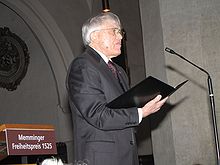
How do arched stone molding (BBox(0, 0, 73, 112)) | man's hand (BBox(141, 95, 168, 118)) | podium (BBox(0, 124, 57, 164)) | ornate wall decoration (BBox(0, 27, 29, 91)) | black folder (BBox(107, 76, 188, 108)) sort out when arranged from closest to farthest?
podium (BBox(0, 124, 57, 164)) → black folder (BBox(107, 76, 188, 108)) → man's hand (BBox(141, 95, 168, 118)) → arched stone molding (BBox(0, 0, 73, 112)) → ornate wall decoration (BBox(0, 27, 29, 91))

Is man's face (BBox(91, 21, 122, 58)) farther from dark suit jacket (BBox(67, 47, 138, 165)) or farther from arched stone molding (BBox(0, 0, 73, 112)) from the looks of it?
arched stone molding (BBox(0, 0, 73, 112))

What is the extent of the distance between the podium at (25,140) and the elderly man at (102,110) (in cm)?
50

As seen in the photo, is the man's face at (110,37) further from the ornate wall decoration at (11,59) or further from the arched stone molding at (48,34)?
the ornate wall decoration at (11,59)

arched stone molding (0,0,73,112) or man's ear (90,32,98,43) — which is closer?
man's ear (90,32,98,43)

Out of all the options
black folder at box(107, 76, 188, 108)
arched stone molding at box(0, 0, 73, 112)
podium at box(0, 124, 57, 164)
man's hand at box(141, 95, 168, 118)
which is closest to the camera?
podium at box(0, 124, 57, 164)

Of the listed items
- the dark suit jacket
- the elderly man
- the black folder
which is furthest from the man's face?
the black folder

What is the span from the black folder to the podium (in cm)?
55

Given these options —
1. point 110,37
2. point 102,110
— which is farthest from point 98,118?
point 110,37

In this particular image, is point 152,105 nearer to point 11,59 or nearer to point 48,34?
point 48,34

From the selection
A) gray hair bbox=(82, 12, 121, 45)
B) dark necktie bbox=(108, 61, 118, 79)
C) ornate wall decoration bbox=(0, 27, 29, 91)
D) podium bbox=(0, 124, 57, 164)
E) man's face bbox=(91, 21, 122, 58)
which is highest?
ornate wall decoration bbox=(0, 27, 29, 91)

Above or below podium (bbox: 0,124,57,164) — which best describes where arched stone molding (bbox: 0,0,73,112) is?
above

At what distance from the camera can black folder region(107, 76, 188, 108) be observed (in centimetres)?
276

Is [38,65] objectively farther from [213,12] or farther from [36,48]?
[213,12]

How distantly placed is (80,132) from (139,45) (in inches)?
299
